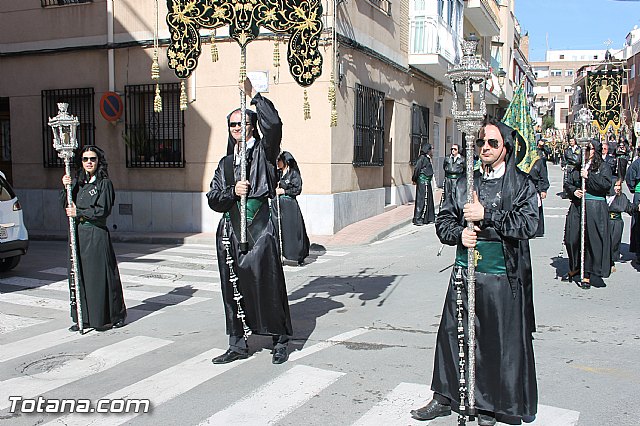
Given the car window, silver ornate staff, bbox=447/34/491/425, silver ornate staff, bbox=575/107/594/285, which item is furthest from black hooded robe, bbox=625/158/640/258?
the car window

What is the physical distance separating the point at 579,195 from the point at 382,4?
10.9 metres

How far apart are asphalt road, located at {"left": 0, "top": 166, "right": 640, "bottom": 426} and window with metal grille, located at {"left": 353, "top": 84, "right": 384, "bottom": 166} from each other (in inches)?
253

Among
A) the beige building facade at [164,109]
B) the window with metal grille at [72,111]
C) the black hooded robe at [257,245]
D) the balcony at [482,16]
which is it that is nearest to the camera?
the black hooded robe at [257,245]

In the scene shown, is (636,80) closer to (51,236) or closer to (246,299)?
(51,236)

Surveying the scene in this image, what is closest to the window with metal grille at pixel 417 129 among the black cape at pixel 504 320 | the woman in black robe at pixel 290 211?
the woman in black robe at pixel 290 211

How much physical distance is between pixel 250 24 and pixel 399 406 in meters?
3.85

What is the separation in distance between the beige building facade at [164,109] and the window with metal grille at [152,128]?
0.02 m

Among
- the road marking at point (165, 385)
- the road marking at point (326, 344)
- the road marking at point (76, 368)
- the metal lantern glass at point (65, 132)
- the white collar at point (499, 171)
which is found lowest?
the road marking at point (76, 368)

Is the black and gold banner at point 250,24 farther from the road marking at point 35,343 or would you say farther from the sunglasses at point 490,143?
the road marking at point 35,343

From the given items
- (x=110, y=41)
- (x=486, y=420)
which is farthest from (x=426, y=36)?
(x=486, y=420)

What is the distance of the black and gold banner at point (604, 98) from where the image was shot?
17.2 meters

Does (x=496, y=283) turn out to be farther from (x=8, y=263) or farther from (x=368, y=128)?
(x=368, y=128)

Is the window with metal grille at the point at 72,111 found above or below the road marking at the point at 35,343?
above

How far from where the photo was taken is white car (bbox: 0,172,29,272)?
1023 centimetres
